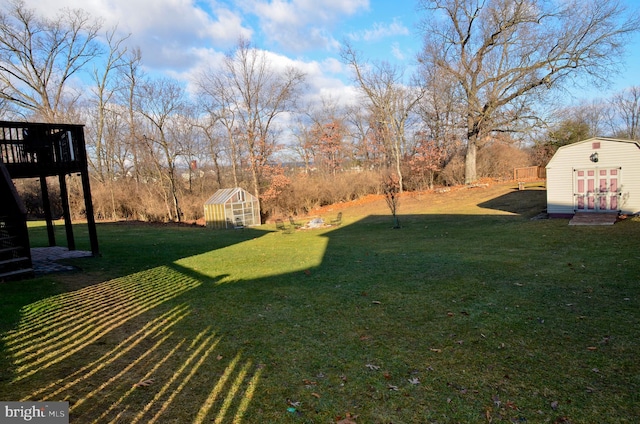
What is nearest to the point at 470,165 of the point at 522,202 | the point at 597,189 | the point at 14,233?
the point at 522,202

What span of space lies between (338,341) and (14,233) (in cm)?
727

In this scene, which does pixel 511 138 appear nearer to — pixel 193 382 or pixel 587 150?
pixel 587 150

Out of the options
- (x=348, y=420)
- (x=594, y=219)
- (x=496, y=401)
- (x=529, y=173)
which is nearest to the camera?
(x=348, y=420)

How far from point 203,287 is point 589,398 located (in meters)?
6.23

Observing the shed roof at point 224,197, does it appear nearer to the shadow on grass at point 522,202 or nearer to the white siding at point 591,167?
the shadow on grass at point 522,202

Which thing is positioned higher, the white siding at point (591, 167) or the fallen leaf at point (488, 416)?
the white siding at point (591, 167)

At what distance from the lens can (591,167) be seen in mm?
13375

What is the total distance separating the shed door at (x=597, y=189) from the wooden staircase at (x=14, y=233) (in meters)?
17.6

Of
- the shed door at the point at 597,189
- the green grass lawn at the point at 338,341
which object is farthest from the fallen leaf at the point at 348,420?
the shed door at the point at 597,189

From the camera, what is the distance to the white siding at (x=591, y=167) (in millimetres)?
12648

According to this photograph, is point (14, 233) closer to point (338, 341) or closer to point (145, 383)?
point (145, 383)

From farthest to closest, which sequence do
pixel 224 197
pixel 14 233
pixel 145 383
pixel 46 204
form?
1. pixel 224 197
2. pixel 46 204
3. pixel 14 233
4. pixel 145 383

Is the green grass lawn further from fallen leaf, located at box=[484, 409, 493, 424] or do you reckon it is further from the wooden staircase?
the wooden staircase

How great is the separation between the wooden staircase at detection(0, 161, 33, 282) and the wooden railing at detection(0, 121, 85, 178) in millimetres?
2079
